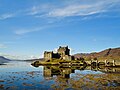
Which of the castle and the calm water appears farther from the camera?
the castle

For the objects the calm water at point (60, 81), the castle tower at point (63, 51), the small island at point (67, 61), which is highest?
the castle tower at point (63, 51)

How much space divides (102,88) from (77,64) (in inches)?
3364

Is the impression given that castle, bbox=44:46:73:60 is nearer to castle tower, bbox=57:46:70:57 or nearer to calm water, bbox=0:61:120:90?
castle tower, bbox=57:46:70:57

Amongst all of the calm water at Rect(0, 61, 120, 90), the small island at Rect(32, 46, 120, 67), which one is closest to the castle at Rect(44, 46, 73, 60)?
the small island at Rect(32, 46, 120, 67)

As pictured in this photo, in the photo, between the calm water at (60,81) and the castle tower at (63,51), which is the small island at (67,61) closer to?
the castle tower at (63,51)

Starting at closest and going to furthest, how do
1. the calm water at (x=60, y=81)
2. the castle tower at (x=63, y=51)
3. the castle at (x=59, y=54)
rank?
the calm water at (x=60, y=81) < the castle at (x=59, y=54) < the castle tower at (x=63, y=51)

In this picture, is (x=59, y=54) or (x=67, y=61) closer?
(x=67, y=61)

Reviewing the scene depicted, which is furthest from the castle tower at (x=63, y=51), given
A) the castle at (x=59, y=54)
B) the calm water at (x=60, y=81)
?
the calm water at (x=60, y=81)

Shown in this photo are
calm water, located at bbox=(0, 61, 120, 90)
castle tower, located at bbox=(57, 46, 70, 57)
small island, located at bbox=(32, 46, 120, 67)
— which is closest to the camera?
calm water, located at bbox=(0, 61, 120, 90)

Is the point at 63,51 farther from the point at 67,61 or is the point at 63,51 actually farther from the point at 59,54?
the point at 67,61

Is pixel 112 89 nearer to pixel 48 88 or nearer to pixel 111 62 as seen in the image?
pixel 48 88

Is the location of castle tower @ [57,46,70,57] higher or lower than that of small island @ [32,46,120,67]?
higher

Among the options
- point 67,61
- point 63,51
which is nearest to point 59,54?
point 63,51

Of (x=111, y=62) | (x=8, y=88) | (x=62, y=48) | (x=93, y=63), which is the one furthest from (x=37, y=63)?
(x=8, y=88)
